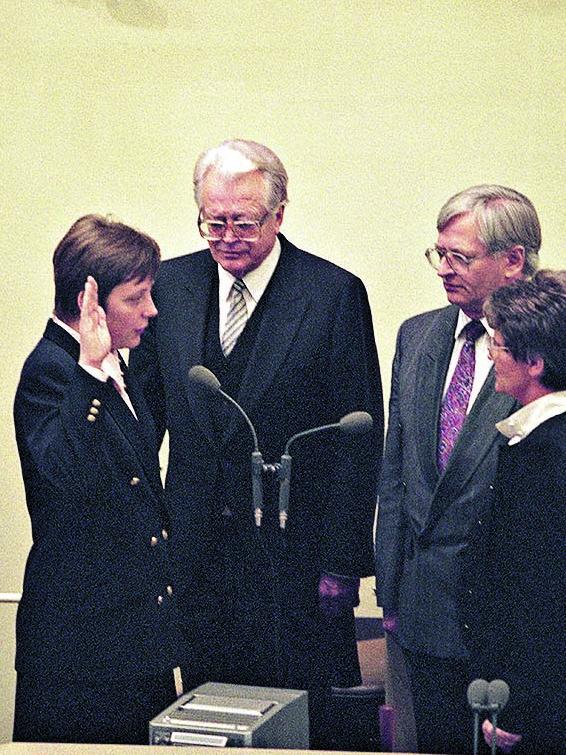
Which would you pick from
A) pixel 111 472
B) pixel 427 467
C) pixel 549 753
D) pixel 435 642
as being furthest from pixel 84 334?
pixel 549 753

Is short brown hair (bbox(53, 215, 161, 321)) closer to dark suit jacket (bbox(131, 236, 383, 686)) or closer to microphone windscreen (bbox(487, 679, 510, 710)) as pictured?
dark suit jacket (bbox(131, 236, 383, 686))

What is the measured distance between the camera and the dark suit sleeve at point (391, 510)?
481 cm

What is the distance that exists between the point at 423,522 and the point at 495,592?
343 mm

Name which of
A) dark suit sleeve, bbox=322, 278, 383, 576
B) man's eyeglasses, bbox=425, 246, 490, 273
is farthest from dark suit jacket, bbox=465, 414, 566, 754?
man's eyeglasses, bbox=425, 246, 490, 273

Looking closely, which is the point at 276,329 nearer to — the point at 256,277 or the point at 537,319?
the point at 256,277

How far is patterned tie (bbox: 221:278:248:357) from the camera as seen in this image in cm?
485

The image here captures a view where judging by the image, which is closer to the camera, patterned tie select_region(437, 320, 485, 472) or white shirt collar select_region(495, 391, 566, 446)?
white shirt collar select_region(495, 391, 566, 446)

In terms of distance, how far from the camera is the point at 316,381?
4.78m

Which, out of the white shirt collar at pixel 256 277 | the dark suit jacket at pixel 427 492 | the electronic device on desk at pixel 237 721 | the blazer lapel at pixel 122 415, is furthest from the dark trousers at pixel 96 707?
the white shirt collar at pixel 256 277

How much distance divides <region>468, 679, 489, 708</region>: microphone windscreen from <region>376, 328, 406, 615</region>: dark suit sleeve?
0.59m

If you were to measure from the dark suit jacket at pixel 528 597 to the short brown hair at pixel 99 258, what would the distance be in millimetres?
1417

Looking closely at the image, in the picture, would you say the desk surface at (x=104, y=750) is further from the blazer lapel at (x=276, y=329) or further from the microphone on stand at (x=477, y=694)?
the blazer lapel at (x=276, y=329)

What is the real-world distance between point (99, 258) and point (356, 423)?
1067 millimetres

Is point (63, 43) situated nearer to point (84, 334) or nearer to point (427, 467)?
point (84, 334)
